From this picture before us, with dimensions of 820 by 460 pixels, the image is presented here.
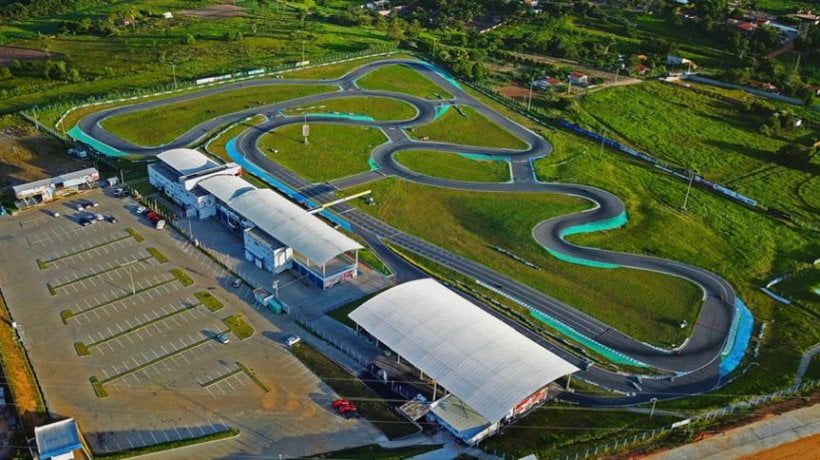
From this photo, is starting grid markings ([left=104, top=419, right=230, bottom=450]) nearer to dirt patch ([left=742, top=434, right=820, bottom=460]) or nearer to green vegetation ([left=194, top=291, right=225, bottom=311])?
green vegetation ([left=194, top=291, right=225, bottom=311])

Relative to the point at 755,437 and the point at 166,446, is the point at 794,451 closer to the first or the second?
the point at 755,437

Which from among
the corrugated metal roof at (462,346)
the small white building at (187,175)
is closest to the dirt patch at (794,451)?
the corrugated metal roof at (462,346)

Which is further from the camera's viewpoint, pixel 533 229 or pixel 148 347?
pixel 533 229

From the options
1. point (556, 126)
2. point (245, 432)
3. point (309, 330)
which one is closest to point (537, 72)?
point (556, 126)

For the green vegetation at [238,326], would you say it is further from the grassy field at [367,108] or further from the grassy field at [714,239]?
the grassy field at [367,108]

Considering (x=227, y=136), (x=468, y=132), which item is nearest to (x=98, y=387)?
(x=227, y=136)

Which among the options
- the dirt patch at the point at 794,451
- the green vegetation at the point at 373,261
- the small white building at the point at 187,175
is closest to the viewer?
the dirt patch at the point at 794,451
